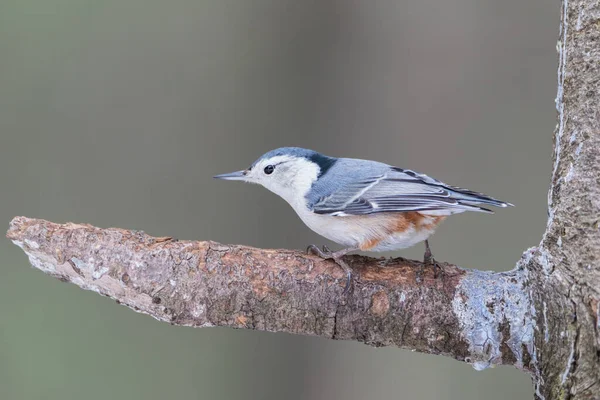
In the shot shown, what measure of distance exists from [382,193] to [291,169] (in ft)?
1.04

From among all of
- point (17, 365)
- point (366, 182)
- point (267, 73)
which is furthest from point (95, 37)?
point (366, 182)

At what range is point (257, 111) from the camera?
10.1 ft

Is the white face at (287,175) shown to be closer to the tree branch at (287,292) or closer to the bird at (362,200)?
the bird at (362,200)

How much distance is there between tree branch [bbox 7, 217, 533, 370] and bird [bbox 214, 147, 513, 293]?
0.30 ft

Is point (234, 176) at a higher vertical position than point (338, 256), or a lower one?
higher

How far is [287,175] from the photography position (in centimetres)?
189

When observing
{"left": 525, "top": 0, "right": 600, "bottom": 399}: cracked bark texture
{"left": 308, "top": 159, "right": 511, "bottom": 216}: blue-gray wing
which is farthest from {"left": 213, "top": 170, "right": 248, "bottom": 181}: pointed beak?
{"left": 525, "top": 0, "right": 600, "bottom": 399}: cracked bark texture

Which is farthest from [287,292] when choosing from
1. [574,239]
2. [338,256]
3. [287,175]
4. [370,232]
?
[574,239]

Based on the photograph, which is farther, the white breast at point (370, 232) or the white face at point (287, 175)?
the white face at point (287, 175)

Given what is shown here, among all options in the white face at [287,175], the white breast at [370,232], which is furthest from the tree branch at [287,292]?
the white face at [287,175]

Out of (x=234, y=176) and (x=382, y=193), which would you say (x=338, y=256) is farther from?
(x=234, y=176)

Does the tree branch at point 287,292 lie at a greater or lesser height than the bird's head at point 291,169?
lesser

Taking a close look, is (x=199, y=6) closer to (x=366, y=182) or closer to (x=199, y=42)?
(x=199, y=42)

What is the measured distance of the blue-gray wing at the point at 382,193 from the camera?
159 centimetres
